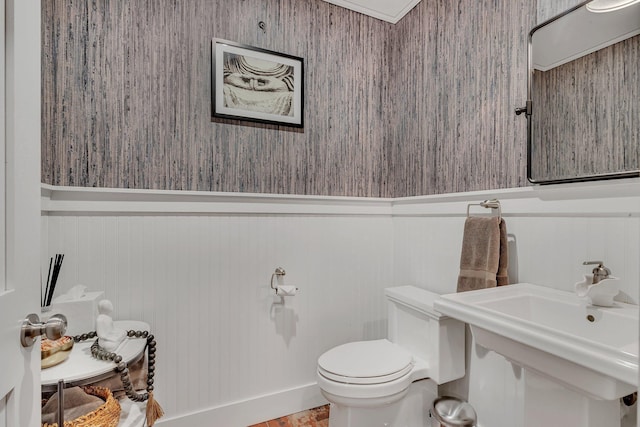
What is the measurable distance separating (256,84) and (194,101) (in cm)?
35

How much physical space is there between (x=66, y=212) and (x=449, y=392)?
2040 mm

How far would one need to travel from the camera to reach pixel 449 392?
5.70 ft

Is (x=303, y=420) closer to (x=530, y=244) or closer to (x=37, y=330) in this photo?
(x=530, y=244)

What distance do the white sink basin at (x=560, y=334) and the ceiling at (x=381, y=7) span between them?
→ 5.85ft

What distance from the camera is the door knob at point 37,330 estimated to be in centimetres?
59

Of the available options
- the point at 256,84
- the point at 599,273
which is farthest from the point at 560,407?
the point at 256,84

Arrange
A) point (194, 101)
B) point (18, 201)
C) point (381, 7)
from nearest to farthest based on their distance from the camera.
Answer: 1. point (18, 201)
2. point (194, 101)
3. point (381, 7)

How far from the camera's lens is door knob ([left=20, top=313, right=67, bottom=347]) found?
1.94ft

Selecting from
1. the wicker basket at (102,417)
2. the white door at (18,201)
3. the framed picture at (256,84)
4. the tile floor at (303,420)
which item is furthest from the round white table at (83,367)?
the framed picture at (256,84)

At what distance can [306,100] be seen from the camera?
197 centimetres

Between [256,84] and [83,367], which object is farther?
[256,84]

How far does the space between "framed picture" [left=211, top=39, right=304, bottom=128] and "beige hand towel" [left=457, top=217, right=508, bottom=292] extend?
1.10 meters

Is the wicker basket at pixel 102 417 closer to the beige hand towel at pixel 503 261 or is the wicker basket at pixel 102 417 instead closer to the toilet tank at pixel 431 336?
the toilet tank at pixel 431 336

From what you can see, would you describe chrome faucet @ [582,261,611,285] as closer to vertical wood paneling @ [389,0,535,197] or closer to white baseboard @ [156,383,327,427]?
vertical wood paneling @ [389,0,535,197]
